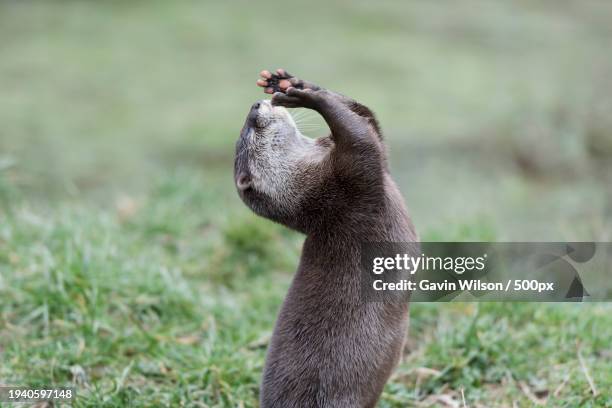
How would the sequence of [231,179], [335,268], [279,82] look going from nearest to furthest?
[335,268] → [279,82] → [231,179]

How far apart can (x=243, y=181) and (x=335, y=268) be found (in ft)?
1.72

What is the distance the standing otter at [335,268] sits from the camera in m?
2.55

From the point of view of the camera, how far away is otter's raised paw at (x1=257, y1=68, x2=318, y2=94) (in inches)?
108

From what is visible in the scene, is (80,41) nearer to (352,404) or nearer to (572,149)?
(572,149)

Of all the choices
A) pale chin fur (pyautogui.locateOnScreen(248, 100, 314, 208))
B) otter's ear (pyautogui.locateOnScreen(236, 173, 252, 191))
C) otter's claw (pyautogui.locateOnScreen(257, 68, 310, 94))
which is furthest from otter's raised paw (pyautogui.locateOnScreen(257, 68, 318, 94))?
otter's ear (pyautogui.locateOnScreen(236, 173, 252, 191))

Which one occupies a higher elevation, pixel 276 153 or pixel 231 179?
pixel 276 153

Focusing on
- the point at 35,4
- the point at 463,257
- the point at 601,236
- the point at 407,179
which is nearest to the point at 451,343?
the point at 463,257

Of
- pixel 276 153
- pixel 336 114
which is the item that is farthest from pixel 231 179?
pixel 336 114

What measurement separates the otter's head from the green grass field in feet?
0.54

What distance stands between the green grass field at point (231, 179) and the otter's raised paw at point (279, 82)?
24 centimetres

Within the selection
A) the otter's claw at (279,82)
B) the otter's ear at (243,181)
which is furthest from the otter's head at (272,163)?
the otter's claw at (279,82)

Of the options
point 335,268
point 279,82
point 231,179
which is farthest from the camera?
point 231,179

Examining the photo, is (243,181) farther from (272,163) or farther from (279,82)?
(279,82)

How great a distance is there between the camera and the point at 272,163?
9.18 ft
